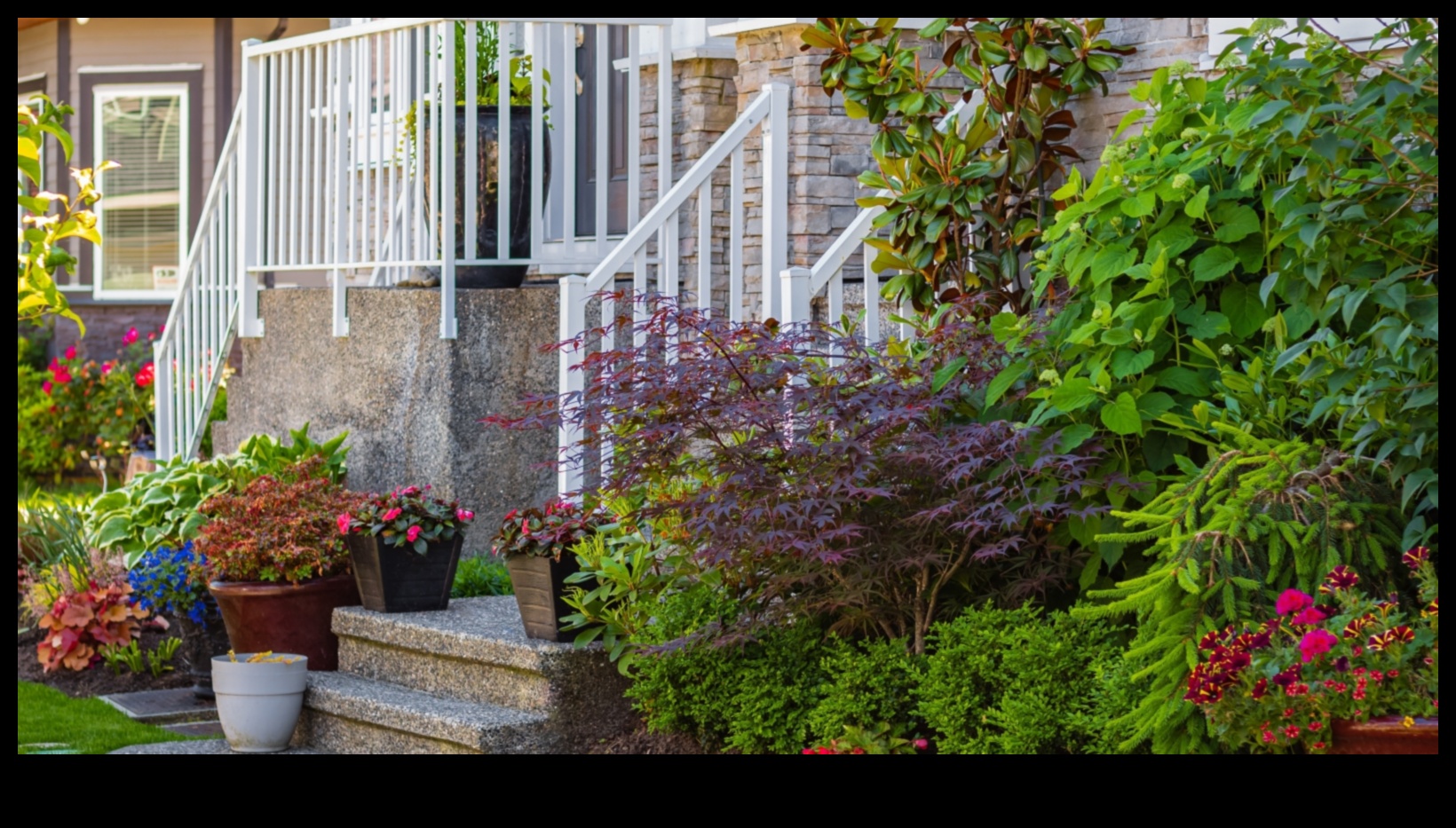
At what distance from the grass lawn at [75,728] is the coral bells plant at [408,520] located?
2.86 ft

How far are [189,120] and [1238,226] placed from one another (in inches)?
382

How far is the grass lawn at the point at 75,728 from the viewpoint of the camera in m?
4.97

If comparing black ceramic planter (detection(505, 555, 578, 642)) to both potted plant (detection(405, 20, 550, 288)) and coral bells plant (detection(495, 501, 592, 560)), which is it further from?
potted plant (detection(405, 20, 550, 288))

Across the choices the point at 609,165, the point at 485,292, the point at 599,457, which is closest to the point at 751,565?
the point at 599,457

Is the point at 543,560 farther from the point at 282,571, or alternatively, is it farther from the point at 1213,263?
the point at 1213,263

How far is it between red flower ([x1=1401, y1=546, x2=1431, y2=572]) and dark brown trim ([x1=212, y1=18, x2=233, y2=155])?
33.1 ft

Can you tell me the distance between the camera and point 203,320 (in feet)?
25.2

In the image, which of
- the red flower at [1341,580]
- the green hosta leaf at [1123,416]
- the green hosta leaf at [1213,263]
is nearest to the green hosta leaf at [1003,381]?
the green hosta leaf at [1123,416]

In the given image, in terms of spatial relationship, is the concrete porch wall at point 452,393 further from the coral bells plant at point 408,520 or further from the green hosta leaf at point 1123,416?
the green hosta leaf at point 1123,416

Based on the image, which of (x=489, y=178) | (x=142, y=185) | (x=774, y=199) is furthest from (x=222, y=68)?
(x=774, y=199)

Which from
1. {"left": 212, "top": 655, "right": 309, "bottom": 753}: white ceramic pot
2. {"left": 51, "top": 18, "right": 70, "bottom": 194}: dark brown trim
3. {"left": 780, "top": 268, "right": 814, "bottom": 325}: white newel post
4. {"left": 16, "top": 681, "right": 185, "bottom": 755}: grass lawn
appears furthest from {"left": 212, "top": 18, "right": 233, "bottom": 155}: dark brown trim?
{"left": 780, "top": 268, "right": 814, "bottom": 325}: white newel post

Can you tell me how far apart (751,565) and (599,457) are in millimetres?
604

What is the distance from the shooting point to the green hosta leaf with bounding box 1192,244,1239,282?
3.94 metres
